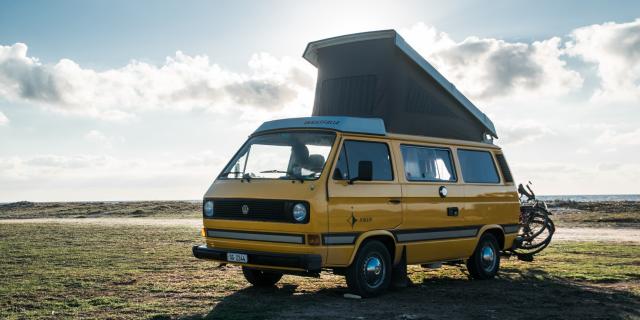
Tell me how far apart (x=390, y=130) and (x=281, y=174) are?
2.58 metres

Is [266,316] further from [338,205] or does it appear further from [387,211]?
[387,211]

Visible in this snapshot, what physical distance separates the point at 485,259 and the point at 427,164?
2511 mm

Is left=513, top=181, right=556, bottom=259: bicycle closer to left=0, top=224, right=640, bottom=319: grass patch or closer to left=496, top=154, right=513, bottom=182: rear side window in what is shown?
left=0, top=224, right=640, bottom=319: grass patch

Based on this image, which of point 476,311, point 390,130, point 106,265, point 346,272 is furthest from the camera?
point 106,265

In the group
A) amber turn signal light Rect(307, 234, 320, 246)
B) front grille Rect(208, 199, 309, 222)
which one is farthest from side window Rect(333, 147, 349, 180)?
amber turn signal light Rect(307, 234, 320, 246)

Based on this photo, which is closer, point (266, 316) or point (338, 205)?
point (266, 316)

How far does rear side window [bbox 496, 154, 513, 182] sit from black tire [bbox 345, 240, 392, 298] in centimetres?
421

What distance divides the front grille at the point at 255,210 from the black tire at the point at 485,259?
4547 mm

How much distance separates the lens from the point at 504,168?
13.1 meters

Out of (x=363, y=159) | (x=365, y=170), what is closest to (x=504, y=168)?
(x=363, y=159)

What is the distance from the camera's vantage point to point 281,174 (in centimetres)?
948

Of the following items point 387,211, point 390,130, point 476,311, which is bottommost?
point 476,311

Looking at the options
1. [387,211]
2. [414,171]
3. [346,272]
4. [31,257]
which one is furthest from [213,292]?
[31,257]

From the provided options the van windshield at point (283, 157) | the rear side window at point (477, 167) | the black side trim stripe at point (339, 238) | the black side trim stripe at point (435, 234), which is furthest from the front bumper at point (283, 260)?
the rear side window at point (477, 167)
